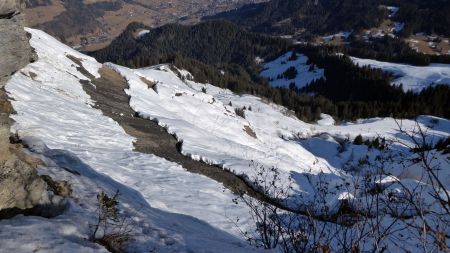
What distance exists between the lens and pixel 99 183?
12969mm

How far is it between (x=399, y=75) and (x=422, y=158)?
5488 inches

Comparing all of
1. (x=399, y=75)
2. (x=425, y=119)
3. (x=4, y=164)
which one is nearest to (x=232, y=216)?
(x=4, y=164)

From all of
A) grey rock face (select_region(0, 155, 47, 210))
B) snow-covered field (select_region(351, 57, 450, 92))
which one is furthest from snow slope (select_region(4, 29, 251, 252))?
snow-covered field (select_region(351, 57, 450, 92))

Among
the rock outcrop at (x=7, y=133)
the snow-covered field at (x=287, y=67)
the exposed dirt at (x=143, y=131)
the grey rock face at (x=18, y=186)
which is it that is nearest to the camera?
the rock outcrop at (x=7, y=133)

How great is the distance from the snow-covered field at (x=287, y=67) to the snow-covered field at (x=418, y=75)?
2294 cm

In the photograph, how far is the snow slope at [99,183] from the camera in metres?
7.73

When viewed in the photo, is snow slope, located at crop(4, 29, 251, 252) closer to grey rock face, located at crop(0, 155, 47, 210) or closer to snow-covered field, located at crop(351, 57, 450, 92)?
grey rock face, located at crop(0, 155, 47, 210)

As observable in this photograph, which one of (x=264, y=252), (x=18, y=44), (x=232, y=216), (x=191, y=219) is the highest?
(x=18, y=44)

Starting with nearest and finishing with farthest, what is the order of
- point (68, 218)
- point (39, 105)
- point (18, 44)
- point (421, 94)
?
1. point (18, 44)
2. point (68, 218)
3. point (39, 105)
4. point (421, 94)

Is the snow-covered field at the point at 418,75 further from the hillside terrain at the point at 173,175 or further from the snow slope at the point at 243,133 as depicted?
the hillside terrain at the point at 173,175

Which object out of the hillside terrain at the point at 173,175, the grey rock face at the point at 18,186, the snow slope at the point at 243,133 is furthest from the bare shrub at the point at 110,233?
the snow slope at the point at 243,133

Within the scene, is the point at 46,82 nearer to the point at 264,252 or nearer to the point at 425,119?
the point at 264,252

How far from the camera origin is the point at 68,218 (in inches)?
331

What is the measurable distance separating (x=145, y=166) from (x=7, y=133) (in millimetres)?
11539
